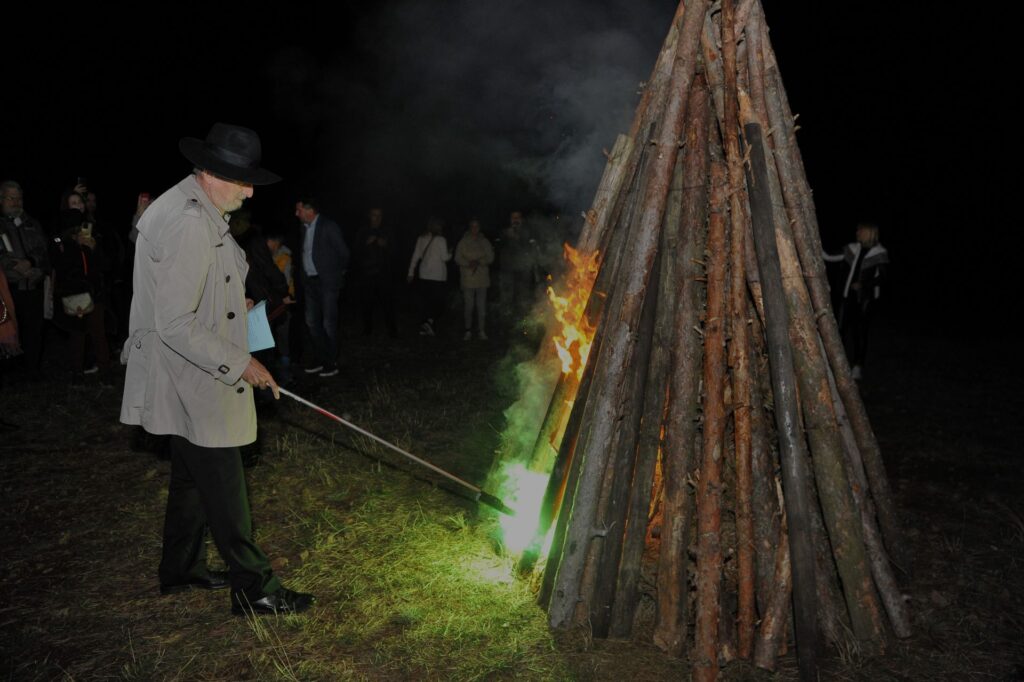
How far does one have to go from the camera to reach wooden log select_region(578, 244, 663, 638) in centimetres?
363

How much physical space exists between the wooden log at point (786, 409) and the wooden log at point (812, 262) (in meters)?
0.29

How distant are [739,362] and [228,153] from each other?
9.37ft

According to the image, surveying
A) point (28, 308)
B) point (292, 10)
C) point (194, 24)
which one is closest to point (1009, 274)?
point (292, 10)

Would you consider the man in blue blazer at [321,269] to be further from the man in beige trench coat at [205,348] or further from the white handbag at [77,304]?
the man in beige trench coat at [205,348]

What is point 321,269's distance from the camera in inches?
358

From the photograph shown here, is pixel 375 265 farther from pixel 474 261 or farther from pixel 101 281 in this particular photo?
pixel 101 281

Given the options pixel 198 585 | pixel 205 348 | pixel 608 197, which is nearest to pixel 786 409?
pixel 608 197

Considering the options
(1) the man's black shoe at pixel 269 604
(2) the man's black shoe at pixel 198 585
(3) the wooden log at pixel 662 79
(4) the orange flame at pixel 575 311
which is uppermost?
(3) the wooden log at pixel 662 79

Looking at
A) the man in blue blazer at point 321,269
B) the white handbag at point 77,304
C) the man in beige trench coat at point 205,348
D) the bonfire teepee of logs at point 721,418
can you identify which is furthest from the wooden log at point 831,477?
the white handbag at point 77,304

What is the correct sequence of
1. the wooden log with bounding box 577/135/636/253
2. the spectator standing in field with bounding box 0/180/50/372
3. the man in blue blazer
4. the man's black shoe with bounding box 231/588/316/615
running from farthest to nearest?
1. the man in blue blazer
2. the spectator standing in field with bounding box 0/180/50/372
3. the wooden log with bounding box 577/135/636/253
4. the man's black shoe with bounding box 231/588/316/615

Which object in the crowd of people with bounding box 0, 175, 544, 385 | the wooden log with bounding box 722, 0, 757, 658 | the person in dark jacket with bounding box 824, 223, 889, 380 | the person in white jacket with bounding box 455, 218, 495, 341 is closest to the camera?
the wooden log with bounding box 722, 0, 757, 658

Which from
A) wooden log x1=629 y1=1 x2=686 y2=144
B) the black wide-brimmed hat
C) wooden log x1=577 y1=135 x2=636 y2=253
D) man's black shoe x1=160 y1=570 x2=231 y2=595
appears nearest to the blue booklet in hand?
the black wide-brimmed hat

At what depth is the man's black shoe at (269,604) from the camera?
12.5ft

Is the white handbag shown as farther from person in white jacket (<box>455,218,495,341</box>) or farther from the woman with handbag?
person in white jacket (<box>455,218,495,341</box>)
